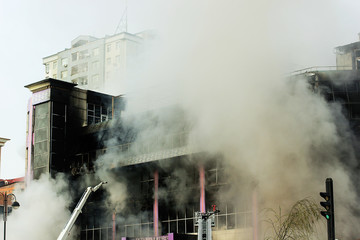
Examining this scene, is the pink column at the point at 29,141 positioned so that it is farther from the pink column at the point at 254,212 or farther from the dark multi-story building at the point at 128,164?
the pink column at the point at 254,212

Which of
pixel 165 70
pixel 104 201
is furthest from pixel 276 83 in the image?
pixel 104 201

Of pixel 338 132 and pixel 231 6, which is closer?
pixel 338 132

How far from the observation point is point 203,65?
29000mm

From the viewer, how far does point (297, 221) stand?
22.9 m

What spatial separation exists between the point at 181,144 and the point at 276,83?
6234 millimetres

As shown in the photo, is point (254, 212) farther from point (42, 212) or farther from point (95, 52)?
point (95, 52)

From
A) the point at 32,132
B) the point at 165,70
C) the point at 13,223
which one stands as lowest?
the point at 13,223

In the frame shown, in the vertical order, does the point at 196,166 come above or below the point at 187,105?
below

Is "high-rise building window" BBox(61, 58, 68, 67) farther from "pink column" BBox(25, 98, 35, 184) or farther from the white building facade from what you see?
"pink column" BBox(25, 98, 35, 184)

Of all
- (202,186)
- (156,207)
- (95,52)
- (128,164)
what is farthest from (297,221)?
(95,52)

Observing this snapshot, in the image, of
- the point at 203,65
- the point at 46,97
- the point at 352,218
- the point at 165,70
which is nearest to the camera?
the point at 352,218

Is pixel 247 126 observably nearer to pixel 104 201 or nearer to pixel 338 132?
pixel 338 132

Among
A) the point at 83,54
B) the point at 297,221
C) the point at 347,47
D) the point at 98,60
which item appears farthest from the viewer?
the point at 83,54

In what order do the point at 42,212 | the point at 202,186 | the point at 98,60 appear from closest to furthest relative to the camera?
the point at 202,186 < the point at 42,212 < the point at 98,60
